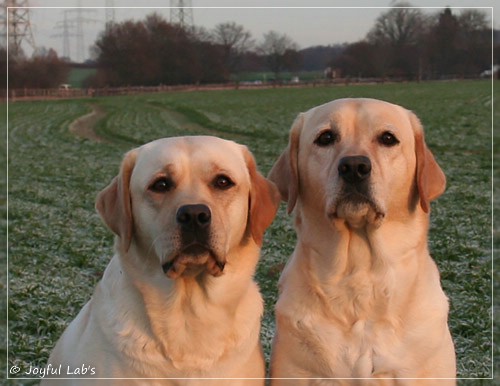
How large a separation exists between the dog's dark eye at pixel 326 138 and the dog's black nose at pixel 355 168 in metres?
0.23

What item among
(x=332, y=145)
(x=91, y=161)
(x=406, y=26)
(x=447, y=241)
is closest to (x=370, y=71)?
(x=406, y=26)

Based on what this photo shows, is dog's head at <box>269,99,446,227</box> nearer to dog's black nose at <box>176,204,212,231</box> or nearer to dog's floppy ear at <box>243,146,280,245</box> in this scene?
dog's floppy ear at <box>243,146,280,245</box>

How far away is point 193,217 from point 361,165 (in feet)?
2.82

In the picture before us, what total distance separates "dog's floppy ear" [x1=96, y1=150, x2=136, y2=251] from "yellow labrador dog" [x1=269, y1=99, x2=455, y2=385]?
842mm

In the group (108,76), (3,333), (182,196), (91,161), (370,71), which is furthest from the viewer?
(91,161)

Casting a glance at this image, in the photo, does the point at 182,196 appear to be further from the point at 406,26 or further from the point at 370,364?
the point at 406,26

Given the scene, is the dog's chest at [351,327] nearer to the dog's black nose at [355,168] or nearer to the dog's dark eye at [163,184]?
the dog's black nose at [355,168]

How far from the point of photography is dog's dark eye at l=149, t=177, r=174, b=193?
3758mm

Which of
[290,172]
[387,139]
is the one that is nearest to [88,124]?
[290,172]

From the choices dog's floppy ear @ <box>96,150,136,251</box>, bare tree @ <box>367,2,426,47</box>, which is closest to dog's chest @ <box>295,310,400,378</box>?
dog's floppy ear @ <box>96,150,136,251</box>

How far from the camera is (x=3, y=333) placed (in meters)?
6.25

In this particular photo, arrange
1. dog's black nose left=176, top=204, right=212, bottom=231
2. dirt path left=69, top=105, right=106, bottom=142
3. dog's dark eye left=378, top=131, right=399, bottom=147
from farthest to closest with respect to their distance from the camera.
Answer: dirt path left=69, top=105, right=106, bottom=142, dog's dark eye left=378, top=131, right=399, bottom=147, dog's black nose left=176, top=204, right=212, bottom=231

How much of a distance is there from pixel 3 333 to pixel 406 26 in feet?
15.4

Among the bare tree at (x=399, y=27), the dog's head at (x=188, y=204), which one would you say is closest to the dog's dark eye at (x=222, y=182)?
the dog's head at (x=188, y=204)
